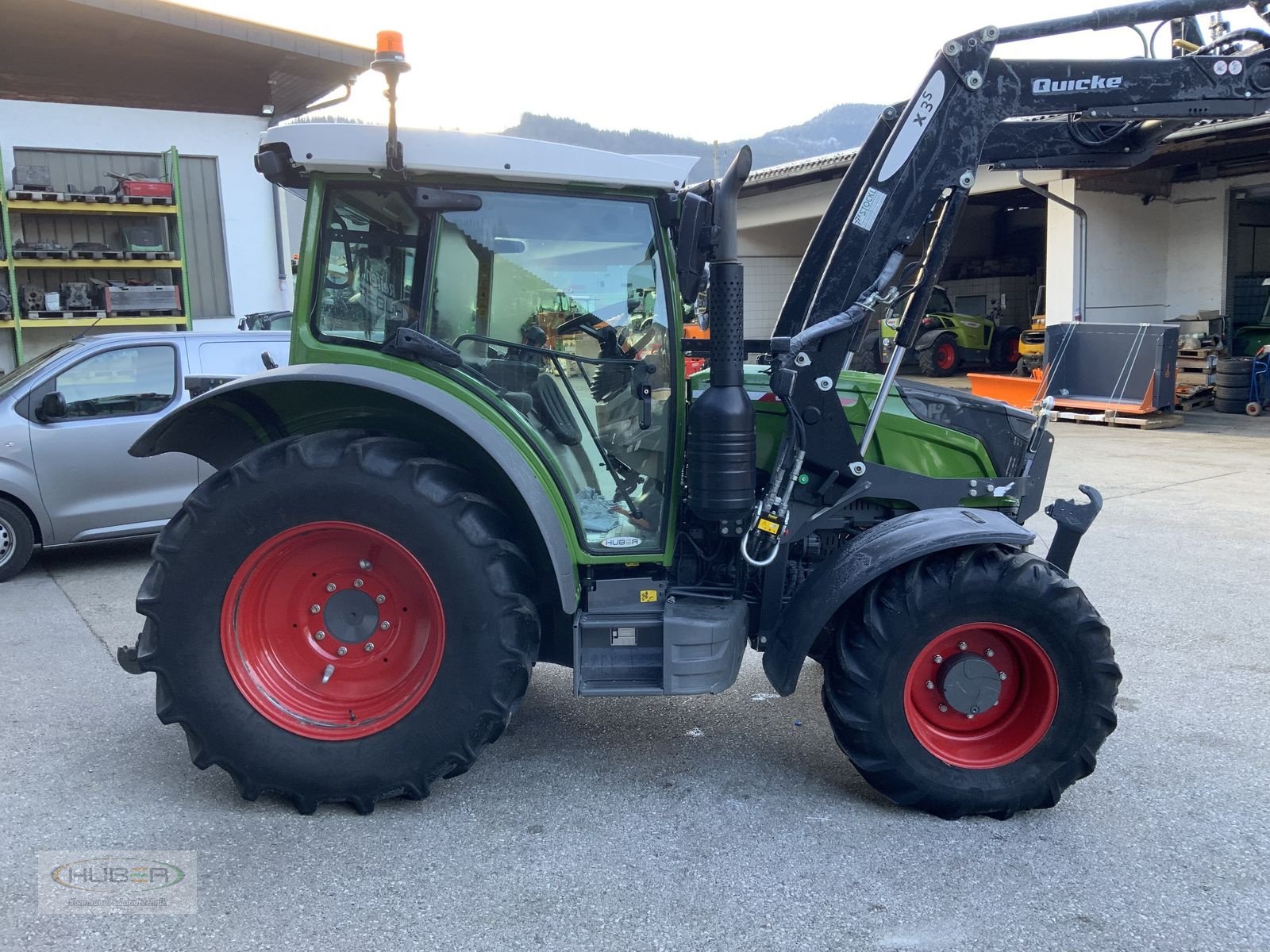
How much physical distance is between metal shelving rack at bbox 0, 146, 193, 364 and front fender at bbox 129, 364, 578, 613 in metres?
8.23

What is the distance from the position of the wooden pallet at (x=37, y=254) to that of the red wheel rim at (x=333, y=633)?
32.2 ft

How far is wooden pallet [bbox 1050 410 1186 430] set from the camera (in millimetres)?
13984

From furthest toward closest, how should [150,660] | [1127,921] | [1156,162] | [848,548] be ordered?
[1156,162] < [848,548] < [150,660] < [1127,921]

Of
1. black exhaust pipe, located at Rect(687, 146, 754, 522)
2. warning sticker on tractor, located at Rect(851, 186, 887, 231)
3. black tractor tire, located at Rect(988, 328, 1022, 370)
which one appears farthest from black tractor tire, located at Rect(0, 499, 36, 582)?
black tractor tire, located at Rect(988, 328, 1022, 370)

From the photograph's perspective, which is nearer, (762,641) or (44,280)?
(762,641)

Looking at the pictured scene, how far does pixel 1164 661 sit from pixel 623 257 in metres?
3.52

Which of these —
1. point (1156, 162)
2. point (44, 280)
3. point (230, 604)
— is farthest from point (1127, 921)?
point (1156, 162)

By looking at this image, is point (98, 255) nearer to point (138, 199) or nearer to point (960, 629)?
point (138, 199)

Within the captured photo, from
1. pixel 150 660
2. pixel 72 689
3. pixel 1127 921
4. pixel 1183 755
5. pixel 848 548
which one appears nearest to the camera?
pixel 1127 921

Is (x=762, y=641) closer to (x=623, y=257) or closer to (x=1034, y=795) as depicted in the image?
(x=1034, y=795)

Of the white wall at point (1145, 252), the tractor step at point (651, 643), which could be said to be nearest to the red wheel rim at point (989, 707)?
the tractor step at point (651, 643)

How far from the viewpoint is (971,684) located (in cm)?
352

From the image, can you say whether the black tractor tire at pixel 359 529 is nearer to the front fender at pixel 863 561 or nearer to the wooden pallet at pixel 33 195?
the front fender at pixel 863 561

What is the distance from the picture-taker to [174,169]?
11.9 m
